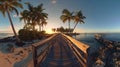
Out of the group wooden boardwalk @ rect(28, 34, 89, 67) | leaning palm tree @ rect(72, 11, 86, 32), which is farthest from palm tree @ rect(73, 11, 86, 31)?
wooden boardwalk @ rect(28, 34, 89, 67)

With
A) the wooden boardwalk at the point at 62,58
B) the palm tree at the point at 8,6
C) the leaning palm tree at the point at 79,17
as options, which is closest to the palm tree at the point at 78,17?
the leaning palm tree at the point at 79,17

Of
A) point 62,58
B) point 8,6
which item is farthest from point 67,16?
point 62,58

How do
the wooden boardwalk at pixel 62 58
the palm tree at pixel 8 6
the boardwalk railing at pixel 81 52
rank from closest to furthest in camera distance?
the boardwalk railing at pixel 81 52
the wooden boardwalk at pixel 62 58
the palm tree at pixel 8 6

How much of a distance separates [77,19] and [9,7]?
52.7m

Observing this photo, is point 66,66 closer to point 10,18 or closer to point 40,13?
point 10,18

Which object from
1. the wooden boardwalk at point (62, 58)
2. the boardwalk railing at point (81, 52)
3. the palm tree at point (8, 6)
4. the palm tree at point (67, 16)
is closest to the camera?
the boardwalk railing at point (81, 52)

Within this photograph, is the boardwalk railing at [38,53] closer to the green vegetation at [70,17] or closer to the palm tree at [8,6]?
the palm tree at [8,6]

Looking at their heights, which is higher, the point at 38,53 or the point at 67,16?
the point at 67,16

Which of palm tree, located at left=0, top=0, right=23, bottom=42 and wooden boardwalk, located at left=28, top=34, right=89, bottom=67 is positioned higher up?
palm tree, located at left=0, top=0, right=23, bottom=42

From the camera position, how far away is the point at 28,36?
4094 centimetres

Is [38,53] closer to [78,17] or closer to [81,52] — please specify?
[81,52]

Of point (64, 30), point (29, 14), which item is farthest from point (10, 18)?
point (64, 30)

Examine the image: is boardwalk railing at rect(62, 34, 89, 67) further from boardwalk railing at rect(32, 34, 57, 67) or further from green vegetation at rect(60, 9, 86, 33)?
green vegetation at rect(60, 9, 86, 33)

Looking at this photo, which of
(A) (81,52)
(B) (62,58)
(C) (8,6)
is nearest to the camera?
(A) (81,52)
